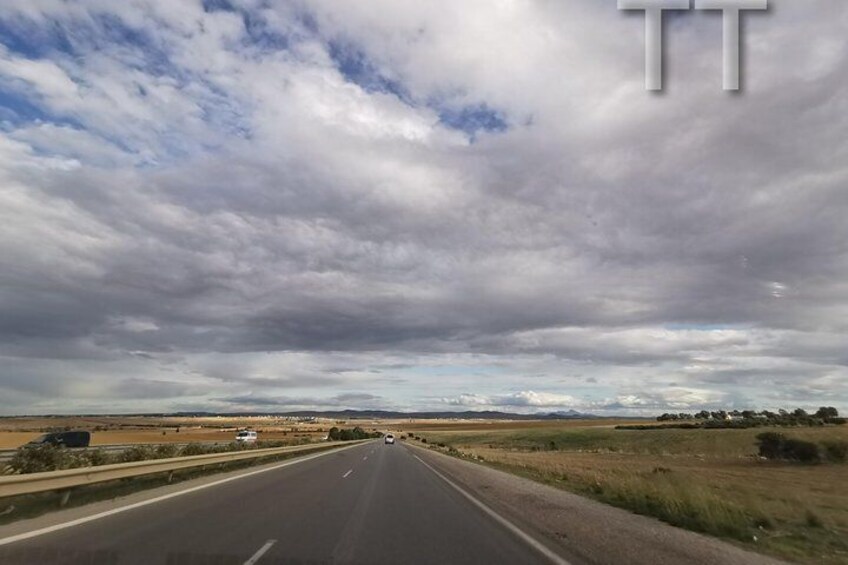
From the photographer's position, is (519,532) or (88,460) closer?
(519,532)

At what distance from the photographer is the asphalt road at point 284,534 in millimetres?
8852

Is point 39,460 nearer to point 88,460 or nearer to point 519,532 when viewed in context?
point 88,460

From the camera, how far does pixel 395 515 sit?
14148 mm

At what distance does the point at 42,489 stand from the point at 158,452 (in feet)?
39.1

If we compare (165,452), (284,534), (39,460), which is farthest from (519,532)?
(165,452)

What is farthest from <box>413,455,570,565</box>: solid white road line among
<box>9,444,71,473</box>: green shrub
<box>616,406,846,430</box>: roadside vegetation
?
<box>616,406,846,430</box>: roadside vegetation

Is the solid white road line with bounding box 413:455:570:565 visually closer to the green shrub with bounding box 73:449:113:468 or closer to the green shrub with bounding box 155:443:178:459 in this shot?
the green shrub with bounding box 73:449:113:468

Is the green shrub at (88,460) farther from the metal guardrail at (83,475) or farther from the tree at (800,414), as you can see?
the tree at (800,414)

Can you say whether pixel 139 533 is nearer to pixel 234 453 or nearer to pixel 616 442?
pixel 234 453

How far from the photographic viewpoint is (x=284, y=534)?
11.0 m

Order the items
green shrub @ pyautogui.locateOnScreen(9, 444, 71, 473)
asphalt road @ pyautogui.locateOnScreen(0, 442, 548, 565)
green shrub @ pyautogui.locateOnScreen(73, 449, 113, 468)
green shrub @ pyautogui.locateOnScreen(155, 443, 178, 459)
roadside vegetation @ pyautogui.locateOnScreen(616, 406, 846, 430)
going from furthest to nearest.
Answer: roadside vegetation @ pyautogui.locateOnScreen(616, 406, 846, 430) < green shrub @ pyautogui.locateOnScreen(155, 443, 178, 459) < green shrub @ pyautogui.locateOnScreen(73, 449, 113, 468) < green shrub @ pyautogui.locateOnScreen(9, 444, 71, 473) < asphalt road @ pyautogui.locateOnScreen(0, 442, 548, 565)

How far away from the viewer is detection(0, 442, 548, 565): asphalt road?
8852 mm

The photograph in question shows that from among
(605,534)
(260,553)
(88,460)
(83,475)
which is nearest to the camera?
(260,553)

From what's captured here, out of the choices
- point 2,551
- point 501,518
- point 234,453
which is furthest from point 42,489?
point 234,453
